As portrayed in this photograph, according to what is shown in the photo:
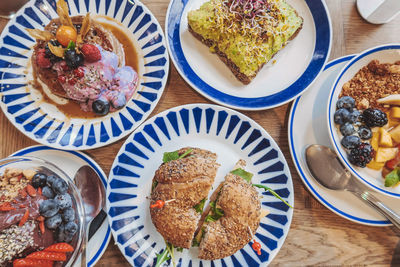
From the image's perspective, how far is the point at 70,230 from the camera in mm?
1909

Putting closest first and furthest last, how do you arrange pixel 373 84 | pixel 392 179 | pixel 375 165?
1. pixel 392 179
2. pixel 375 165
3. pixel 373 84

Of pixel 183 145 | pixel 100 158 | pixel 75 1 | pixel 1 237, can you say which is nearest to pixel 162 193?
pixel 183 145

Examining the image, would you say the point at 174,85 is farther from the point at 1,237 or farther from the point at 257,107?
the point at 1,237

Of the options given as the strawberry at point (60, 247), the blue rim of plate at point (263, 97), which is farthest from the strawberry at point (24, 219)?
the blue rim of plate at point (263, 97)

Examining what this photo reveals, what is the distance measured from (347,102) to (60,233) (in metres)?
2.14

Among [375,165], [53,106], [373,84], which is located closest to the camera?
[375,165]

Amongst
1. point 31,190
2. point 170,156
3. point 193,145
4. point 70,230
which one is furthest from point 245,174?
point 31,190

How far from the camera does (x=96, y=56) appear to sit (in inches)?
85.8

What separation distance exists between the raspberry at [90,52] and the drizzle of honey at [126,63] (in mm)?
296

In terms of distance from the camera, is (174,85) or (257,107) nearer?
(257,107)

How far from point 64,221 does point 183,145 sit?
37.6 inches

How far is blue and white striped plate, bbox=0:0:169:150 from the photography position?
221 cm

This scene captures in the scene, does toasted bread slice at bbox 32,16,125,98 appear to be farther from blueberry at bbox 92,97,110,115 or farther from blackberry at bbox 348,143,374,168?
blackberry at bbox 348,143,374,168

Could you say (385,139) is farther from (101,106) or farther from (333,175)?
(101,106)
